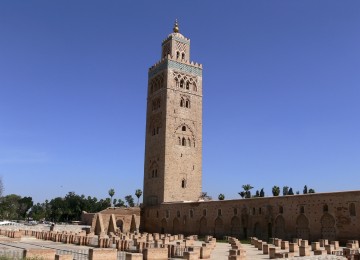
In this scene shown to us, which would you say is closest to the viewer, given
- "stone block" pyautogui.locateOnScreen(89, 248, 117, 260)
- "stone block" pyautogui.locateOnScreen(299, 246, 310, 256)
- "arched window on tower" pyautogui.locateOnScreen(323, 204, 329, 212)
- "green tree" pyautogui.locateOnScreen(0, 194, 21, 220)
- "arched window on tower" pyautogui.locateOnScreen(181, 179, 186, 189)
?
"stone block" pyautogui.locateOnScreen(89, 248, 117, 260)

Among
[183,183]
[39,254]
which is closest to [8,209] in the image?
[183,183]

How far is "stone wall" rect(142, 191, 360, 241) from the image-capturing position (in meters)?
22.0

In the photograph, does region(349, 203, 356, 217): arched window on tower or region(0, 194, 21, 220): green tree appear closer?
region(349, 203, 356, 217): arched window on tower

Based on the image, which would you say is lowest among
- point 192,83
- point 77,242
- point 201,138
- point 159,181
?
point 77,242

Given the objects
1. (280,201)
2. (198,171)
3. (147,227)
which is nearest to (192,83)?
(198,171)

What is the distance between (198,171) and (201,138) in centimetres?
322

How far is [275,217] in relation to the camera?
25625 millimetres

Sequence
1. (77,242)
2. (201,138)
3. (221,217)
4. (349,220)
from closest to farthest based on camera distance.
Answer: (349,220) → (77,242) → (221,217) → (201,138)

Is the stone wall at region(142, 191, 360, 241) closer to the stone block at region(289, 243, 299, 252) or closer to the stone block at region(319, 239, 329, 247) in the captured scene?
the stone block at region(319, 239, 329, 247)

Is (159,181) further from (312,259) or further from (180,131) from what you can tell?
(312,259)

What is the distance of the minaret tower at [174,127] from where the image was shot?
37.0m

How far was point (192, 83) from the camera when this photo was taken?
133 feet

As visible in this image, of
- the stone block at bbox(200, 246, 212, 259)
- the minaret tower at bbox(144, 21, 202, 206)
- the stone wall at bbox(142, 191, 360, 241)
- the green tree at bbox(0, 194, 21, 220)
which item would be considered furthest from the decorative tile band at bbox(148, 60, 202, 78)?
the green tree at bbox(0, 194, 21, 220)

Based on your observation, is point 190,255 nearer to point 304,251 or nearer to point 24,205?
point 304,251
